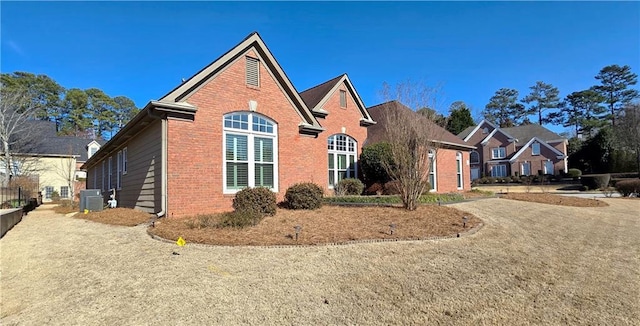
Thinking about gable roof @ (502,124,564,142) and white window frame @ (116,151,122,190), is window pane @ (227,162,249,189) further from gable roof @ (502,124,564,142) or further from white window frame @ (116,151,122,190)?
gable roof @ (502,124,564,142)

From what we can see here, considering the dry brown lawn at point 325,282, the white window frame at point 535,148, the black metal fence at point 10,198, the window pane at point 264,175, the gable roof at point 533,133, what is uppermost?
the gable roof at point 533,133

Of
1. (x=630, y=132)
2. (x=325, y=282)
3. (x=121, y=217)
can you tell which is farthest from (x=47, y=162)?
(x=630, y=132)

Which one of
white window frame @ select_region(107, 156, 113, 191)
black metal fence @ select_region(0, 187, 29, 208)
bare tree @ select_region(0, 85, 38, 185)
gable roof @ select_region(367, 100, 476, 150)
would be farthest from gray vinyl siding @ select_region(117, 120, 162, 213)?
bare tree @ select_region(0, 85, 38, 185)

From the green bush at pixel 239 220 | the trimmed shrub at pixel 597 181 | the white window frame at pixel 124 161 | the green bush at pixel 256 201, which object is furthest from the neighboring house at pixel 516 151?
the green bush at pixel 239 220

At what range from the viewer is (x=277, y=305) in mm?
4066

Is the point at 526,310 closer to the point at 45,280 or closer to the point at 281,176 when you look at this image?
the point at 45,280

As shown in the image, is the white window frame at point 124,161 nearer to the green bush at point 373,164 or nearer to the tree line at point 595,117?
the green bush at point 373,164

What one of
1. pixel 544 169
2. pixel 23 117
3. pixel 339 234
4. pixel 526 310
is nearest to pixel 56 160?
pixel 23 117

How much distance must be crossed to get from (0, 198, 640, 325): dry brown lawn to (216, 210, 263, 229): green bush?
1649 mm

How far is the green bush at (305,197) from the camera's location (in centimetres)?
1163

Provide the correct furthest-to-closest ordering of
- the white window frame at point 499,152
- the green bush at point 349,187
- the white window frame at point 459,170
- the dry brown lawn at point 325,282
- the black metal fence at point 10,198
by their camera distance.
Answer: the white window frame at point 499,152
the white window frame at point 459,170
the green bush at point 349,187
the black metal fence at point 10,198
the dry brown lawn at point 325,282

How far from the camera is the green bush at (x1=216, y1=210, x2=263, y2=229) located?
847cm

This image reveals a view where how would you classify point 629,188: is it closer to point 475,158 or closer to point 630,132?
point 630,132

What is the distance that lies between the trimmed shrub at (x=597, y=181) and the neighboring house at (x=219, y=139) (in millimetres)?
26013
